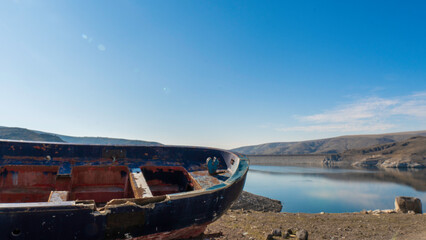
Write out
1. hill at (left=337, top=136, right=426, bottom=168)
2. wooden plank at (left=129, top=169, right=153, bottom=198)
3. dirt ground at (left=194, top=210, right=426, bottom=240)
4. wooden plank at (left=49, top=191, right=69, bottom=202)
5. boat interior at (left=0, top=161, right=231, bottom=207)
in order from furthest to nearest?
hill at (left=337, top=136, right=426, bottom=168) → dirt ground at (left=194, top=210, right=426, bottom=240) → boat interior at (left=0, top=161, right=231, bottom=207) → wooden plank at (left=129, top=169, right=153, bottom=198) → wooden plank at (left=49, top=191, right=69, bottom=202)

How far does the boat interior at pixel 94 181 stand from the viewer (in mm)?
5375

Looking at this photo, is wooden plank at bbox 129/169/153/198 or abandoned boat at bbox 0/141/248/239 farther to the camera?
wooden plank at bbox 129/169/153/198

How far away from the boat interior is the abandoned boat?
18 millimetres

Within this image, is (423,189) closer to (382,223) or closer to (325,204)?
(325,204)

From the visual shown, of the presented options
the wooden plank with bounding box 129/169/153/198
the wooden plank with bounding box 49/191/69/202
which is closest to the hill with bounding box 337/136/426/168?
the wooden plank with bounding box 129/169/153/198

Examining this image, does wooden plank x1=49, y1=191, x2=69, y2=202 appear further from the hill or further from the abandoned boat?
the hill

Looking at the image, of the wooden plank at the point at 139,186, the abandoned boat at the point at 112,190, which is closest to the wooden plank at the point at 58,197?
the abandoned boat at the point at 112,190

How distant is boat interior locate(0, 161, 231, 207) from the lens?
538 centimetres

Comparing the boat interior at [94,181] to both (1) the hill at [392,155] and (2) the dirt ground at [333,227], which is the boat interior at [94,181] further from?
(1) the hill at [392,155]

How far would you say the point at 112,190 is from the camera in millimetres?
6156

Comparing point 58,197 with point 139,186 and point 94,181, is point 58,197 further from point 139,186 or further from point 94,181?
point 94,181

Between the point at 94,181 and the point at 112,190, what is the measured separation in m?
0.61

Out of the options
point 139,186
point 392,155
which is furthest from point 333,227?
point 392,155

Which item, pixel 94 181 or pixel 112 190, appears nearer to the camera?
pixel 112 190
